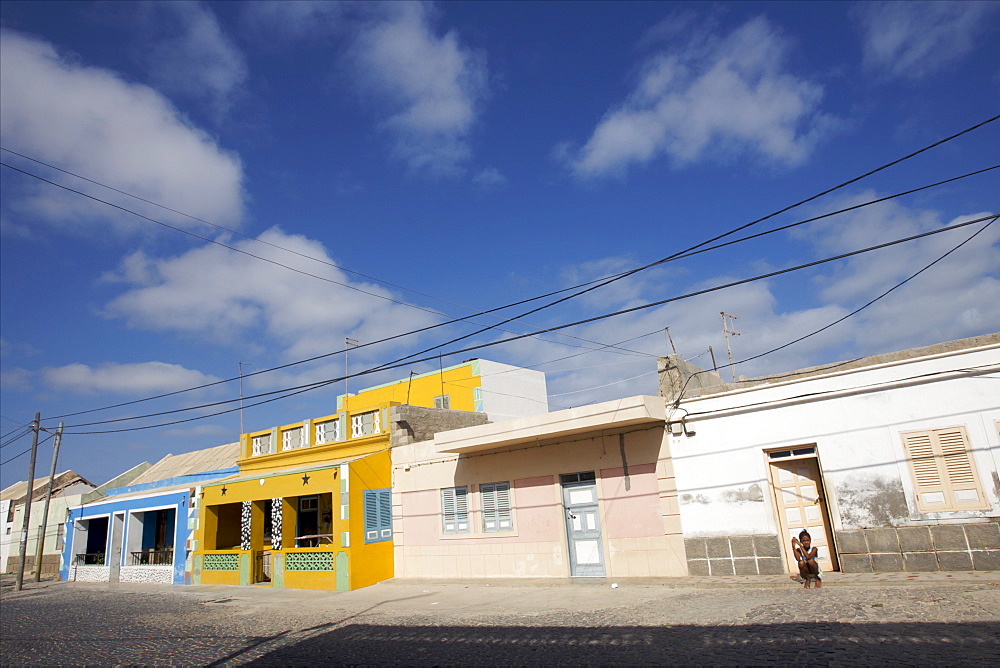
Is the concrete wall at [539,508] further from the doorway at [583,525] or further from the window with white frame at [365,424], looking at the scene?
the window with white frame at [365,424]

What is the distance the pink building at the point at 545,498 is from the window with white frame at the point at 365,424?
1.42 meters

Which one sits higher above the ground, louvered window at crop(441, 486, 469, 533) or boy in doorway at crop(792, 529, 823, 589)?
louvered window at crop(441, 486, 469, 533)

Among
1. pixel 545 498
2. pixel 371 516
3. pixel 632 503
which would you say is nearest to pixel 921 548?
pixel 632 503

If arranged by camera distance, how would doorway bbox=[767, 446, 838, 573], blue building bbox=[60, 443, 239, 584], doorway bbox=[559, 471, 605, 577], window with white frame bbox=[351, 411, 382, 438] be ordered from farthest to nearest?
blue building bbox=[60, 443, 239, 584] < window with white frame bbox=[351, 411, 382, 438] < doorway bbox=[559, 471, 605, 577] < doorway bbox=[767, 446, 838, 573]

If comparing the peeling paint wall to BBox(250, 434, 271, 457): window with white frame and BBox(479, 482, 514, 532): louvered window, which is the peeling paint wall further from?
BBox(250, 434, 271, 457): window with white frame

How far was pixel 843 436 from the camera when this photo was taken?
11.8 m

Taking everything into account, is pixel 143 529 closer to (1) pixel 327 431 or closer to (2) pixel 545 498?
(1) pixel 327 431

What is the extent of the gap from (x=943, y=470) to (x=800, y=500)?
2435 mm

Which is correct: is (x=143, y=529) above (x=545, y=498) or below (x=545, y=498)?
above

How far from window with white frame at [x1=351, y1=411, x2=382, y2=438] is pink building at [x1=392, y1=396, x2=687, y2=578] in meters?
1.42

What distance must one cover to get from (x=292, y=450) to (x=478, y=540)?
28.0 feet

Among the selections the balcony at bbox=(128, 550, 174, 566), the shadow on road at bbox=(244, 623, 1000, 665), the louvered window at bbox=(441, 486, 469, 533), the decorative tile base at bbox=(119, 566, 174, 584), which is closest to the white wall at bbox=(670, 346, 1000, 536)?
the shadow on road at bbox=(244, 623, 1000, 665)

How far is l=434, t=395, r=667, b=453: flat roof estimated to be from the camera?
1344 cm

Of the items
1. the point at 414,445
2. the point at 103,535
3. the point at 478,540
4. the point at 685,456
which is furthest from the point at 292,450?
the point at 103,535
